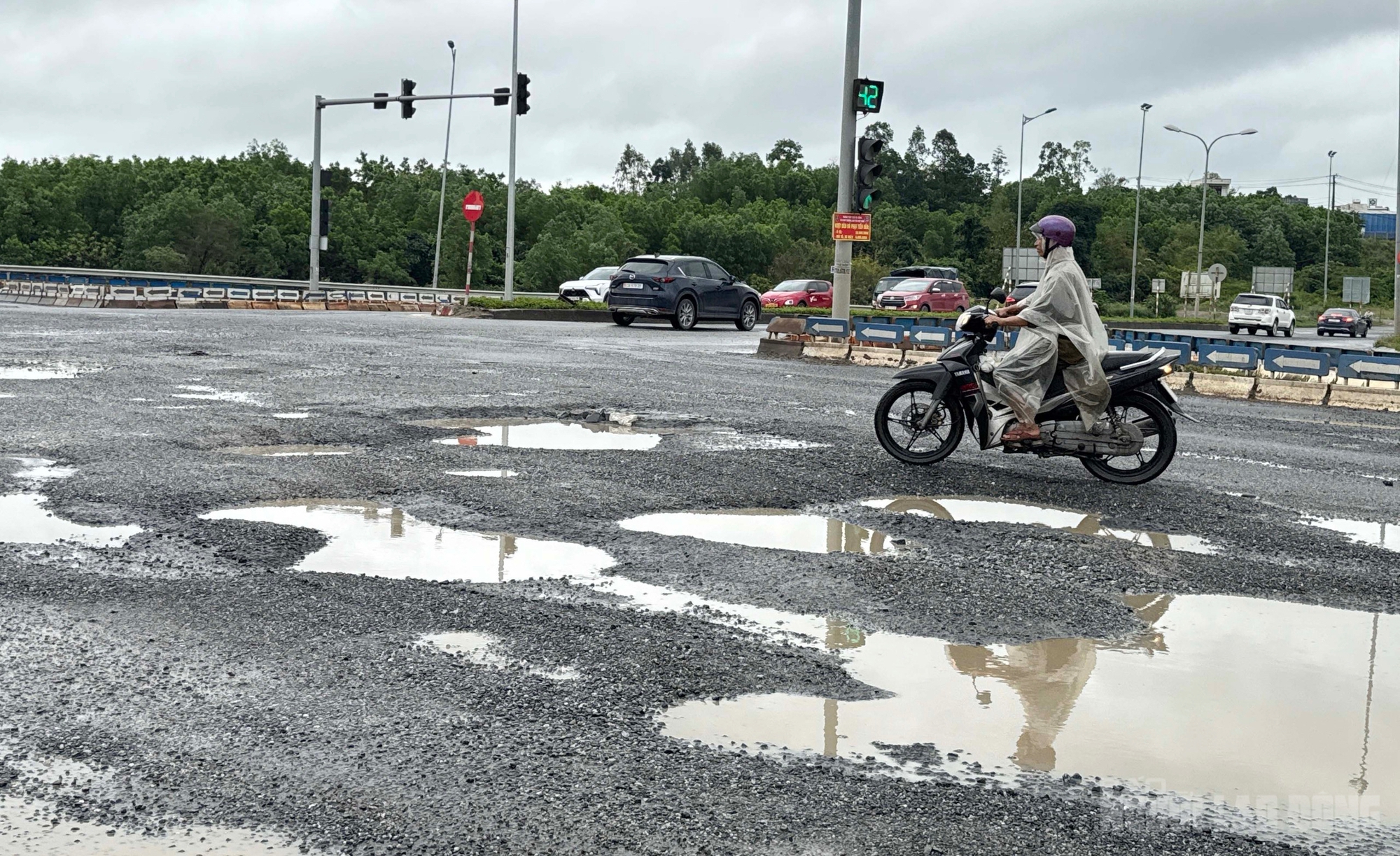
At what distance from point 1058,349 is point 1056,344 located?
11 cm

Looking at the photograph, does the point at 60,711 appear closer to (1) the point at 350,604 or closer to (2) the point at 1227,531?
(1) the point at 350,604

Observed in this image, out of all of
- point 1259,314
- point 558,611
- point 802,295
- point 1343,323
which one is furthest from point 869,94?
point 1343,323

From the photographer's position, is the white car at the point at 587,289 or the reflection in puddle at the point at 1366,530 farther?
the white car at the point at 587,289

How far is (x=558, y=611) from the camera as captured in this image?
5672 millimetres

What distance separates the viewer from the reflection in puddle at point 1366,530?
7625 millimetres

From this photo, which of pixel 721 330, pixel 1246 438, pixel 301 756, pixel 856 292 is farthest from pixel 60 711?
pixel 856 292

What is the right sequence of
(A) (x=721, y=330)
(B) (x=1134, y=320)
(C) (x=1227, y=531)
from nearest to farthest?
(C) (x=1227, y=531)
(A) (x=721, y=330)
(B) (x=1134, y=320)

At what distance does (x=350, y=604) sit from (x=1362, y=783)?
3663mm

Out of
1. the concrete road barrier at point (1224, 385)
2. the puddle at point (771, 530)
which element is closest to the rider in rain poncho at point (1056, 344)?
the puddle at point (771, 530)

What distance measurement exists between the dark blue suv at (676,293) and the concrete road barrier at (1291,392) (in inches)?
606

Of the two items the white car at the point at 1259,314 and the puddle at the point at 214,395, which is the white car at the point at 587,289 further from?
the puddle at the point at 214,395

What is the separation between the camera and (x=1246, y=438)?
40.5ft

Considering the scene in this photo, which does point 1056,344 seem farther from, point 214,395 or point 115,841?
point 214,395

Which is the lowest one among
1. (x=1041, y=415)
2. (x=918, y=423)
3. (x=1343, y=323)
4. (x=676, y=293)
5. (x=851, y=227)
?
(x=918, y=423)
